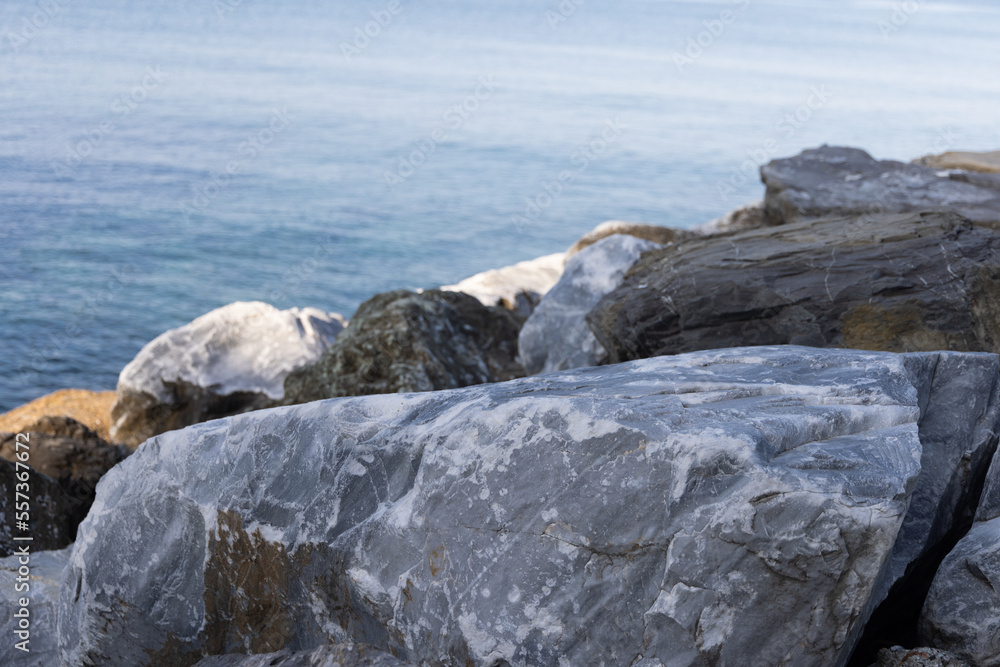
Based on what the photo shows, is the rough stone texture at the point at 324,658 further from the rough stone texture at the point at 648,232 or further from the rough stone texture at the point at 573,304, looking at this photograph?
the rough stone texture at the point at 648,232

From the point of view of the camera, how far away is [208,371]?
970 cm

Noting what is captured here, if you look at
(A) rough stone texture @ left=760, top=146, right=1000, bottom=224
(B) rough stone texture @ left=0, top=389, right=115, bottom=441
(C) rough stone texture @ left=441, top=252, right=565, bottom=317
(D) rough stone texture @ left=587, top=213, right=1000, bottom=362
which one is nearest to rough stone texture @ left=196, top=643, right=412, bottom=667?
(D) rough stone texture @ left=587, top=213, right=1000, bottom=362

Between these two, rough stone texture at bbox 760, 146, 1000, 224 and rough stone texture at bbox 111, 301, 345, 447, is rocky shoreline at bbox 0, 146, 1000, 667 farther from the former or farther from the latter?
rough stone texture at bbox 111, 301, 345, 447

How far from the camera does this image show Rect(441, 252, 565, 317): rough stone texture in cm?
1080

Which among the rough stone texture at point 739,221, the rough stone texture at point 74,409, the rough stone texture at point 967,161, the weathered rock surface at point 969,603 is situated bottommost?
the rough stone texture at point 74,409

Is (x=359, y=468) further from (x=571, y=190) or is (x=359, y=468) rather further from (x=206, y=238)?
(x=571, y=190)

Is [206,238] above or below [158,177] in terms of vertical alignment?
below

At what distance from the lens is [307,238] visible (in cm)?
1986

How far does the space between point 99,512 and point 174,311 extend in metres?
12.3

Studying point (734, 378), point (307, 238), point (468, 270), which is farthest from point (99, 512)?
point (307, 238)

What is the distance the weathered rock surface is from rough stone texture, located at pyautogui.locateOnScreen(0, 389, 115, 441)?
9.28 m

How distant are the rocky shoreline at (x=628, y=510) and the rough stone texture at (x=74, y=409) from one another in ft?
17.2

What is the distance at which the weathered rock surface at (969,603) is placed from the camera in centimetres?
292

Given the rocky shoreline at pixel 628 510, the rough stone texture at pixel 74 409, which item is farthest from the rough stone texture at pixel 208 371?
the rocky shoreline at pixel 628 510
